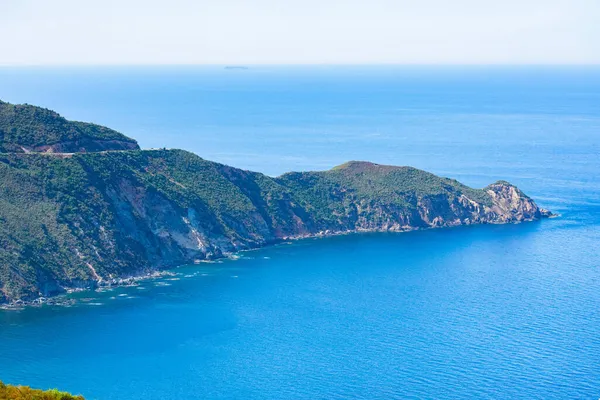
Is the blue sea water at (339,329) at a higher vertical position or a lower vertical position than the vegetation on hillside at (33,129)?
lower

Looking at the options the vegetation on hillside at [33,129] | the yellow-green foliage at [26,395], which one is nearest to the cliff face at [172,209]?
the vegetation on hillside at [33,129]

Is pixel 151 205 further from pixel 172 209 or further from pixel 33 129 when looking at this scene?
pixel 33 129

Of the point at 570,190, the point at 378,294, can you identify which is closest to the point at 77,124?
the point at 378,294

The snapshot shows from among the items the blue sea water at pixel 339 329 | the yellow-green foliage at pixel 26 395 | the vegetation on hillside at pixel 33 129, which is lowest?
the blue sea water at pixel 339 329

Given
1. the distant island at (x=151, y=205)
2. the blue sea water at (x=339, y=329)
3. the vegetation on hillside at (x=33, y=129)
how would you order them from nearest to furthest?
1. the blue sea water at (x=339, y=329)
2. the distant island at (x=151, y=205)
3. the vegetation on hillside at (x=33, y=129)

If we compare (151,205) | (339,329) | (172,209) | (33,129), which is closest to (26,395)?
(339,329)

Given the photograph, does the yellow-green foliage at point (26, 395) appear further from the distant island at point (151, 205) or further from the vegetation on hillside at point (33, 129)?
the vegetation on hillside at point (33, 129)

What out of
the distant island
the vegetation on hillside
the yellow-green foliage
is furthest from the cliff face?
the yellow-green foliage
